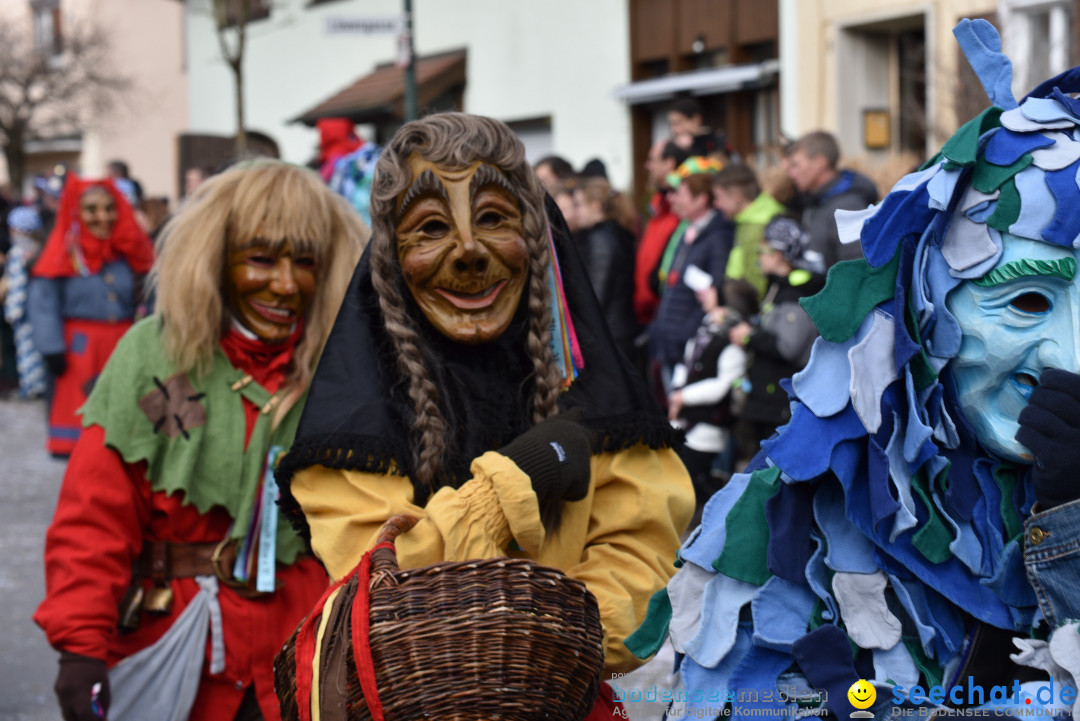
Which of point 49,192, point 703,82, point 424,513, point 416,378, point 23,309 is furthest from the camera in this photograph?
point 703,82

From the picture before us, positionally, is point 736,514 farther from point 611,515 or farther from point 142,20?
point 142,20

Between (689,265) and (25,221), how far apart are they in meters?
6.74

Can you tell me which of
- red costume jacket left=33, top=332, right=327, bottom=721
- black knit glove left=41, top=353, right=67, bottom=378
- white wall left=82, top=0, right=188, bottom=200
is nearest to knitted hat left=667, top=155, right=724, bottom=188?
black knit glove left=41, top=353, right=67, bottom=378

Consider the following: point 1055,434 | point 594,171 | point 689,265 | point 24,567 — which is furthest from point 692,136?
point 1055,434

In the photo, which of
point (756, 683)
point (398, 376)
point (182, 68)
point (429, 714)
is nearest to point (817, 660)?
point (756, 683)

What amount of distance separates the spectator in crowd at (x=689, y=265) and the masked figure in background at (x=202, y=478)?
3.89m

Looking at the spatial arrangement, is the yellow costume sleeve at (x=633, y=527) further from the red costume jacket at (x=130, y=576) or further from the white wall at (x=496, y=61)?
the white wall at (x=496, y=61)

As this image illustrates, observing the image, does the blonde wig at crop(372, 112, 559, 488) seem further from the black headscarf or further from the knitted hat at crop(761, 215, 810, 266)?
the knitted hat at crop(761, 215, 810, 266)

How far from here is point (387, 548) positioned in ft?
6.03

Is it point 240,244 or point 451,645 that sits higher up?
point 240,244

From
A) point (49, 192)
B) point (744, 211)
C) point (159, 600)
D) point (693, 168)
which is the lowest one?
point (159, 600)

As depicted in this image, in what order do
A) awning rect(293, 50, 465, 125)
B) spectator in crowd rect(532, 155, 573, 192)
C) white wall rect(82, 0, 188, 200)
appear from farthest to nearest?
white wall rect(82, 0, 188, 200) → awning rect(293, 50, 465, 125) → spectator in crowd rect(532, 155, 573, 192)

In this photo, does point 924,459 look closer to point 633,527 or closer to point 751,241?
point 633,527

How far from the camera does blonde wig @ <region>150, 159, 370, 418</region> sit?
2.88 meters
